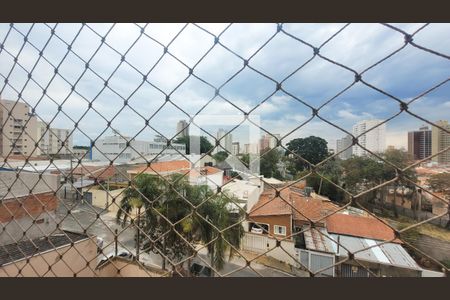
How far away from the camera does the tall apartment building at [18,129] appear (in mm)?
829

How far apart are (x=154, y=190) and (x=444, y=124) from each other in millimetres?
4019

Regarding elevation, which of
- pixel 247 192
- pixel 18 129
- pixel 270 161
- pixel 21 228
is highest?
pixel 18 129

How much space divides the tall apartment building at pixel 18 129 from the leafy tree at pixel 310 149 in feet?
2.75

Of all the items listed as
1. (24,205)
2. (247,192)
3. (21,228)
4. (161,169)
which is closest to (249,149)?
(161,169)

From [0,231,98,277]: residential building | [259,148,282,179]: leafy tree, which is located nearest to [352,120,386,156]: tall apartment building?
[259,148,282,179]: leafy tree

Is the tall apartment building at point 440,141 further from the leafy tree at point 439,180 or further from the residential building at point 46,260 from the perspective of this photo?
the residential building at point 46,260

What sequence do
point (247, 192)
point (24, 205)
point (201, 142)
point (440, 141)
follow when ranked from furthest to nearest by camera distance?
point (247, 192), point (201, 142), point (24, 205), point (440, 141)

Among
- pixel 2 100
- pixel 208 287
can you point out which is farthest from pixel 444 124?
pixel 2 100

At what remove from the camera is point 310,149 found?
23.5 inches

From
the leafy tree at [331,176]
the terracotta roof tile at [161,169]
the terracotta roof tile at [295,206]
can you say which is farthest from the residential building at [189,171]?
the leafy tree at [331,176]

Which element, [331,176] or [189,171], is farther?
[189,171]

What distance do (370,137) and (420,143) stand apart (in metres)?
0.08

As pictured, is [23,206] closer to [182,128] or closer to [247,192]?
[182,128]

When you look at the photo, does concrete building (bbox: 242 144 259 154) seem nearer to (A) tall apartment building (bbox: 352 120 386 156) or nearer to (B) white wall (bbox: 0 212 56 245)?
(A) tall apartment building (bbox: 352 120 386 156)
